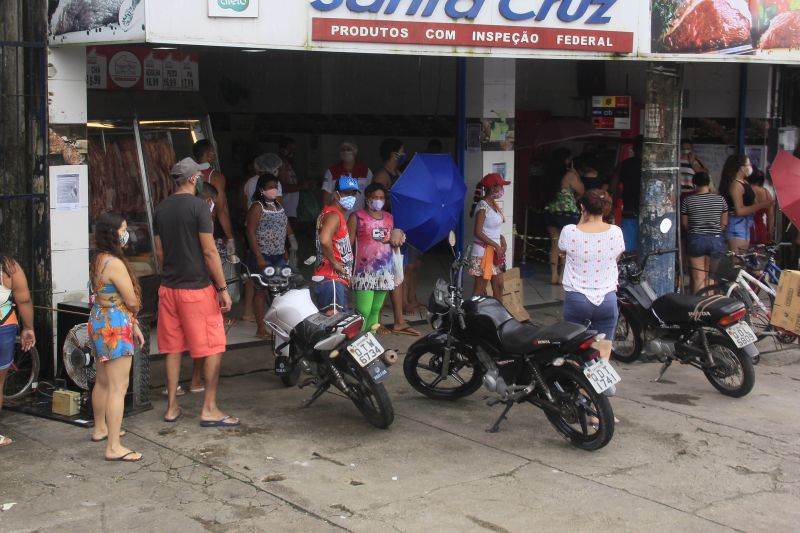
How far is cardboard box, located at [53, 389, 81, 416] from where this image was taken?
24.1 feet

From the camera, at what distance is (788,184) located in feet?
33.1

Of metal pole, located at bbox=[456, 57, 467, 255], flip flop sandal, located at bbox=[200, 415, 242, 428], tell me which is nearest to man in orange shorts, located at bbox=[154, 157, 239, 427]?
flip flop sandal, located at bbox=[200, 415, 242, 428]

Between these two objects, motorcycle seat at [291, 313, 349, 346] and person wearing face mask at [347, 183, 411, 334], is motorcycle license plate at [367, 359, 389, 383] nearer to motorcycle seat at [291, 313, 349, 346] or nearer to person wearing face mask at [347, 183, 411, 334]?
motorcycle seat at [291, 313, 349, 346]

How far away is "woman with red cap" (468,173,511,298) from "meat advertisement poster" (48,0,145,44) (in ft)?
13.8

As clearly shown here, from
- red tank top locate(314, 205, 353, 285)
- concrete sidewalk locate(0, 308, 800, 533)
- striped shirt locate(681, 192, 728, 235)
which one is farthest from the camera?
striped shirt locate(681, 192, 728, 235)

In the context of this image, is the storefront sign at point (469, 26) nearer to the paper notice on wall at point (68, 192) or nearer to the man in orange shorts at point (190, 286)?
the paper notice on wall at point (68, 192)

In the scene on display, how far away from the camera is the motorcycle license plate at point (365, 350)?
6910 mm

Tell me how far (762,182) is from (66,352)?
8.91m

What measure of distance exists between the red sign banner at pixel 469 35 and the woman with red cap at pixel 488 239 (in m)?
1.60

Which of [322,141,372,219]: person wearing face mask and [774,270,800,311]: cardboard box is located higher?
[322,141,372,219]: person wearing face mask

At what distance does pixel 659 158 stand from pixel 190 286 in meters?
5.26

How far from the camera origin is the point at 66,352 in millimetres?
7527

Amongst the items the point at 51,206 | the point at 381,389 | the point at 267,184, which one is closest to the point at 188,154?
the point at 267,184

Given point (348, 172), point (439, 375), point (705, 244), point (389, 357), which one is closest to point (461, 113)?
point (348, 172)
